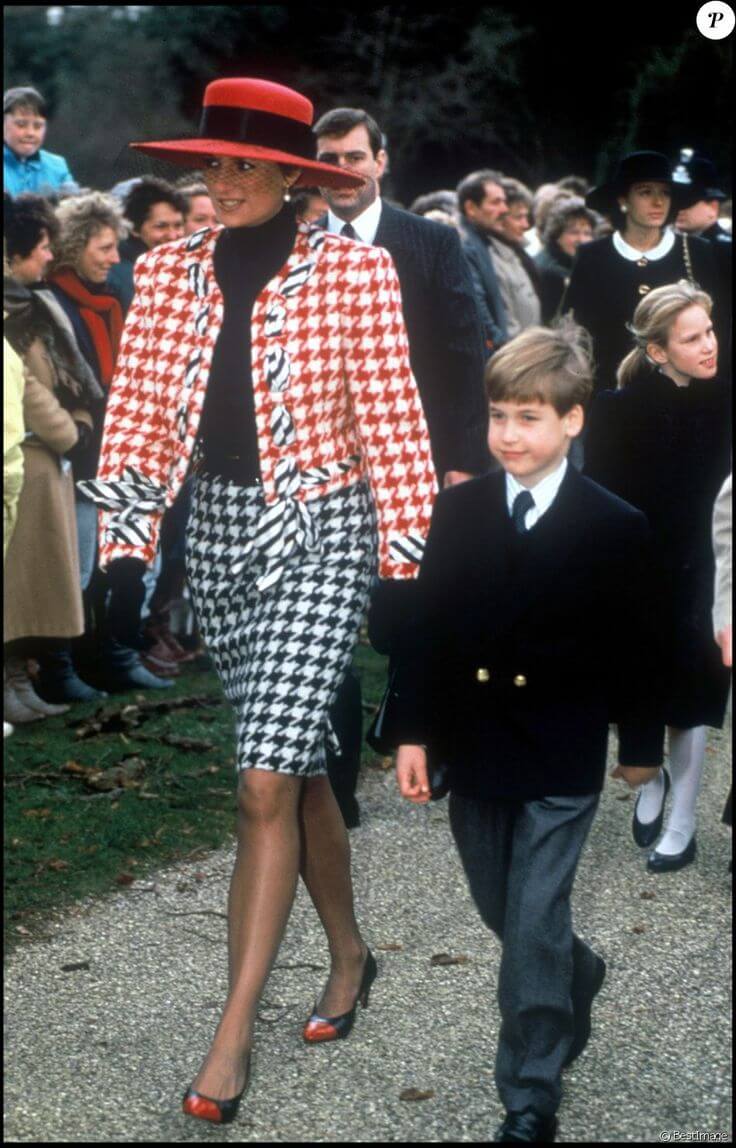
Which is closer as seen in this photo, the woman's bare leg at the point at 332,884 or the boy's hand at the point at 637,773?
the boy's hand at the point at 637,773

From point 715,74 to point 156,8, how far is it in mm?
12009

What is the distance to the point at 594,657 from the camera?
3.78m

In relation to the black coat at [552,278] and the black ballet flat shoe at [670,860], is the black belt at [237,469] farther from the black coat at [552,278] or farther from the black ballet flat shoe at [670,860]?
the black coat at [552,278]

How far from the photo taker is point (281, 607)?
405 centimetres

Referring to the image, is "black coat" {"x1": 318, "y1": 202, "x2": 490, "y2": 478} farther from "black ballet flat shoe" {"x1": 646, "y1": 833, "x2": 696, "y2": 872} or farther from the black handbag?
the black handbag

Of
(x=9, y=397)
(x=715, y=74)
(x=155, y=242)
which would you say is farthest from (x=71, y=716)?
(x=715, y=74)

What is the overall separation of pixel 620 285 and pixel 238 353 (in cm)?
318

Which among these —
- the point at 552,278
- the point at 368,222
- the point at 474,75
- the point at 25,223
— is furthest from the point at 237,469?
the point at 474,75

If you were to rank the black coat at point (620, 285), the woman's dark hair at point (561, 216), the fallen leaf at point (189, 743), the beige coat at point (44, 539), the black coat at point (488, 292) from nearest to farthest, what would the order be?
the black coat at point (620, 285), the fallen leaf at point (189, 743), the beige coat at point (44, 539), the black coat at point (488, 292), the woman's dark hair at point (561, 216)

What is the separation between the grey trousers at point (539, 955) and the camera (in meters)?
3.77

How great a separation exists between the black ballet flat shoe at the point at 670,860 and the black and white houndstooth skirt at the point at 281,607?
1867 millimetres

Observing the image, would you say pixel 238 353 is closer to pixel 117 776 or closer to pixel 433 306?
pixel 433 306
